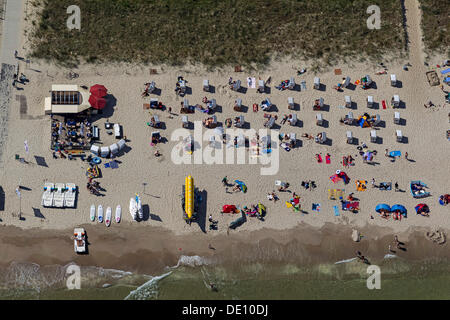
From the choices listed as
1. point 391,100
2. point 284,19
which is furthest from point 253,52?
point 391,100

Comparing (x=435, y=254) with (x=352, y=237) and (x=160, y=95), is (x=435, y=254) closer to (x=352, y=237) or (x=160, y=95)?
(x=352, y=237)

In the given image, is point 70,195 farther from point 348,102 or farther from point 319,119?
point 348,102

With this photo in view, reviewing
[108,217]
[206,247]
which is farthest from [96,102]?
[206,247]

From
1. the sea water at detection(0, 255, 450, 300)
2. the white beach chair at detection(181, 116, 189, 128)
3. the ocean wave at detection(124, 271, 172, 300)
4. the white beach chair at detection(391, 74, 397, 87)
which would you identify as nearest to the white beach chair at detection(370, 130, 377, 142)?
the white beach chair at detection(391, 74, 397, 87)

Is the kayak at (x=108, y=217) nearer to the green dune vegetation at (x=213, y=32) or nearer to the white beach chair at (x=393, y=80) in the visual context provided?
the green dune vegetation at (x=213, y=32)

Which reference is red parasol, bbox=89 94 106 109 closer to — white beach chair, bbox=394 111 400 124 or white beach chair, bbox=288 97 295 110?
white beach chair, bbox=288 97 295 110

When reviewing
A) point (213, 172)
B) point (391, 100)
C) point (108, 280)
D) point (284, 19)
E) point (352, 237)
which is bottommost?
point (108, 280)

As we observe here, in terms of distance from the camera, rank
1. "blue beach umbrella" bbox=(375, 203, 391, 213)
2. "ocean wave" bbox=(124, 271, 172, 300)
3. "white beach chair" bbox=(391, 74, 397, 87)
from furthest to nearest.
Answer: "white beach chair" bbox=(391, 74, 397, 87)
"blue beach umbrella" bbox=(375, 203, 391, 213)
"ocean wave" bbox=(124, 271, 172, 300)
